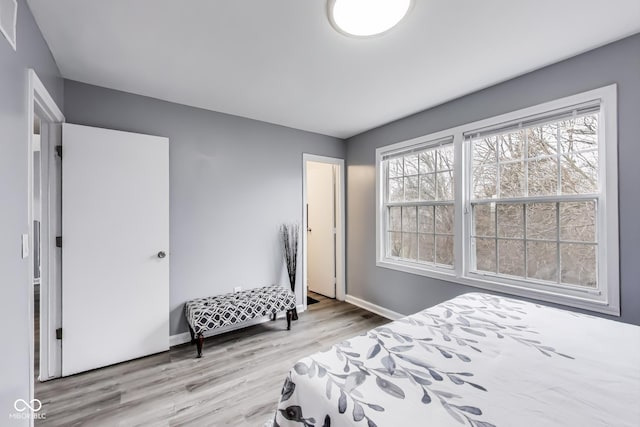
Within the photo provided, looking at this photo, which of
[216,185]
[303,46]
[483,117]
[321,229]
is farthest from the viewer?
[321,229]

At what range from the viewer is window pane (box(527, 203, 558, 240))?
212 centimetres

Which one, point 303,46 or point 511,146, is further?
point 511,146

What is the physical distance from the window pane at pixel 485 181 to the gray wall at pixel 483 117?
1.56 ft

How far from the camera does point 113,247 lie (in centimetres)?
232

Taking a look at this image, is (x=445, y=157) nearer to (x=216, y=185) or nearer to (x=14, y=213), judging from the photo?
(x=216, y=185)

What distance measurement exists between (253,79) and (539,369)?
2.60 metres

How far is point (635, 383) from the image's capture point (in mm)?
935

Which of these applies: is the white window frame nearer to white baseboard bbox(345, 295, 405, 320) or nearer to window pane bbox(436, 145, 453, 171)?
window pane bbox(436, 145, 453, 171)

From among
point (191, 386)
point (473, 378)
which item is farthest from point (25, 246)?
point (473, 378)

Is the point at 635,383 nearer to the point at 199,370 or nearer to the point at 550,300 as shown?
the point at 550,300

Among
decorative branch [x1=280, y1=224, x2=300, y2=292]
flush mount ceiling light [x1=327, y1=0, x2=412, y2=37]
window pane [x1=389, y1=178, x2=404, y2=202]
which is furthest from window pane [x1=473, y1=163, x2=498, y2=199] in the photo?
decorative branch [x1=280, y1=224, x2=300, y2=292]

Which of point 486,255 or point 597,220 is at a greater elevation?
point 597,220

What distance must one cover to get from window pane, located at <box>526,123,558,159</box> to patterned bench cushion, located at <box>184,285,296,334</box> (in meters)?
2.71

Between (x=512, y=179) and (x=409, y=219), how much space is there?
1.14 m
